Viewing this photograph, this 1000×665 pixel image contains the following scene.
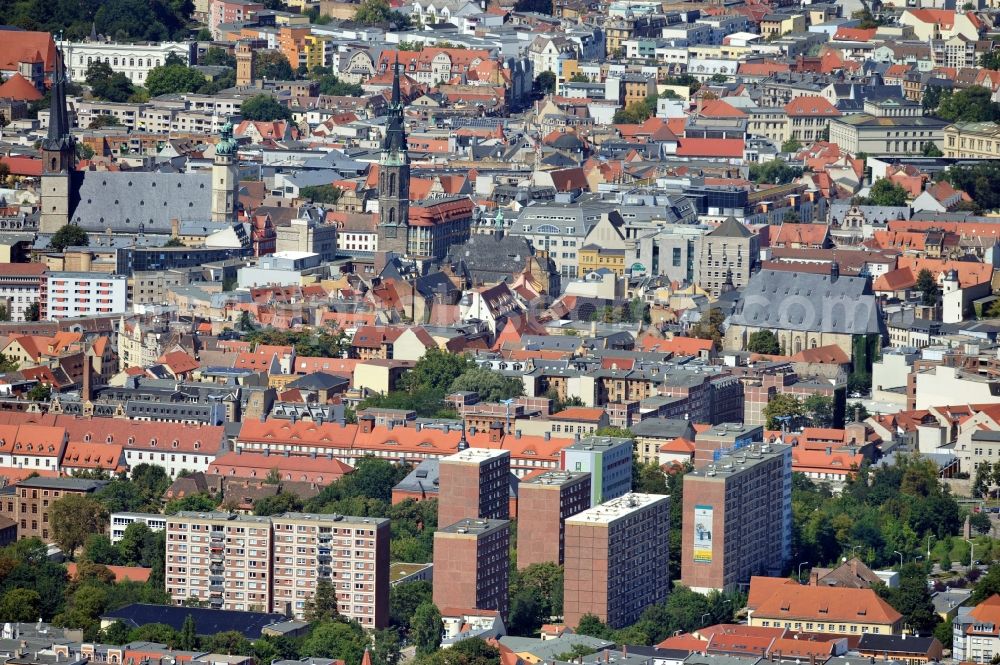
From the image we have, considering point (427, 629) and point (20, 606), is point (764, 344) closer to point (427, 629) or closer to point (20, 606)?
point (427, 629)

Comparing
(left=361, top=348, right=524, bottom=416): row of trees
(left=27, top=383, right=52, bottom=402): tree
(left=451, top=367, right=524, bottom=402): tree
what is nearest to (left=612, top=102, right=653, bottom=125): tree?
(left=361, top=348, right=524, bottom=416): row of trees

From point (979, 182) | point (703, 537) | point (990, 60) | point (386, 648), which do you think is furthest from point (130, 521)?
point (990, 60)

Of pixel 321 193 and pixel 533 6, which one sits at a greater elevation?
pixel 533 6

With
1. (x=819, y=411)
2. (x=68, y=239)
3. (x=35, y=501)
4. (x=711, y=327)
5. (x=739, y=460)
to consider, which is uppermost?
(x=68, y=239)

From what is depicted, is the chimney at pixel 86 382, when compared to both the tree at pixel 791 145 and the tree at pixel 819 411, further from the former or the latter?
the tree at pixel 791 145

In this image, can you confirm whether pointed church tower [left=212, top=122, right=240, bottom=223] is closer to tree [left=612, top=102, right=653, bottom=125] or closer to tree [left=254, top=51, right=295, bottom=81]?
tree [left=612, top=102, right=653, bottom=125]

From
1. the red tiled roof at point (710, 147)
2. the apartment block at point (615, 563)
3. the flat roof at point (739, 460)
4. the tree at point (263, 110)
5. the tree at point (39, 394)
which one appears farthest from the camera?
the tree at point (263, 110)

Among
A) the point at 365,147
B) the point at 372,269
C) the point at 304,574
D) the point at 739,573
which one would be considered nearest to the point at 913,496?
the point at 739,573

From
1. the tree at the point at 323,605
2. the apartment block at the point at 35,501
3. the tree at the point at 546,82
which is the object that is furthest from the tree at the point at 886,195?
the tree at the point at 323,605
